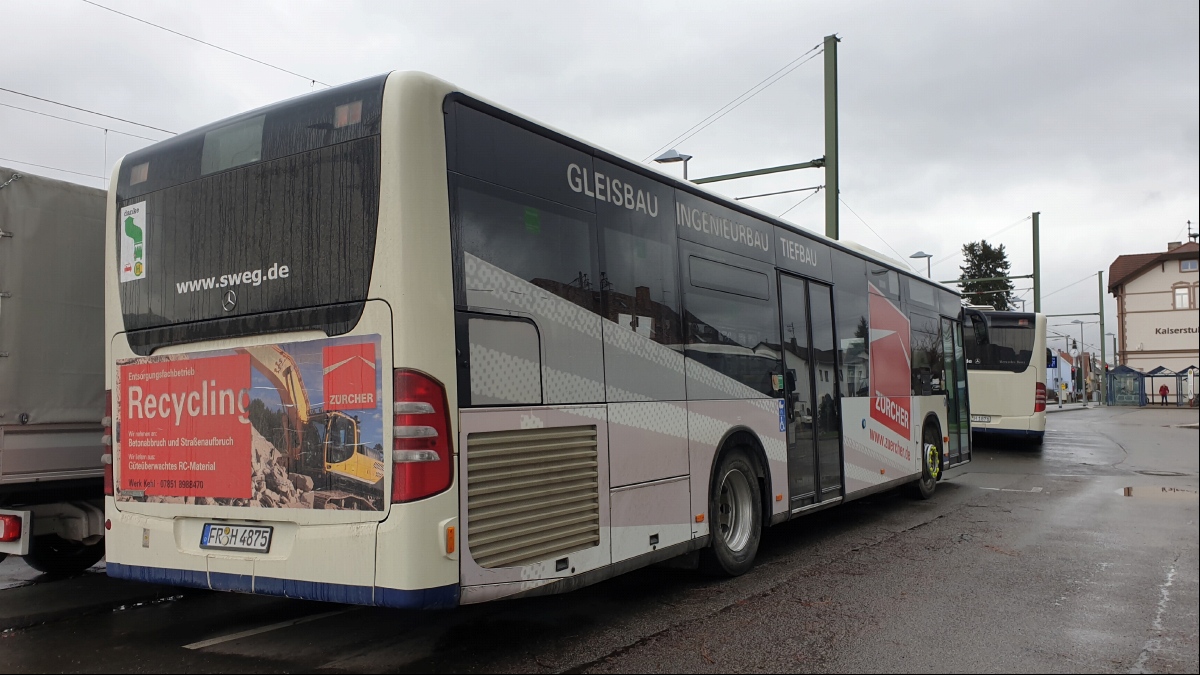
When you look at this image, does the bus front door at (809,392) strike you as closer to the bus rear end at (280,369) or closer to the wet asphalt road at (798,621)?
the wet asphalt road at (798,621)

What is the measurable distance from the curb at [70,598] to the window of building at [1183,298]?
6.91 m

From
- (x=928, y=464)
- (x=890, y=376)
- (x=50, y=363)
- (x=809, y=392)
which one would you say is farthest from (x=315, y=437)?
(x=928, y=464)

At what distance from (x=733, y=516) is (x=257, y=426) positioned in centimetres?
405

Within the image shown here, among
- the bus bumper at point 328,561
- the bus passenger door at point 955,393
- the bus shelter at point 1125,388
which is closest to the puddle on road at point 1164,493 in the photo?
the bus bumper at point 328,561

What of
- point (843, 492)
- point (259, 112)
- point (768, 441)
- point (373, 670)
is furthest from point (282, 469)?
point (843, 492)

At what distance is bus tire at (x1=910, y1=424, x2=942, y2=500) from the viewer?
12.0 meters

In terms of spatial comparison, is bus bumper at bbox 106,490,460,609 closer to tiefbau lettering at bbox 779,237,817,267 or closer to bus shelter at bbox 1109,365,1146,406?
tiefbau lettering at bbox 779,237,817,267

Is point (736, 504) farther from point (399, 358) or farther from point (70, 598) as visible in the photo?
point (70, 598)

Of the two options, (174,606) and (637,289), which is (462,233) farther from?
(174,606)

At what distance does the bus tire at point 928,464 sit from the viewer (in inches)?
473

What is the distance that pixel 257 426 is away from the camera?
196 inches

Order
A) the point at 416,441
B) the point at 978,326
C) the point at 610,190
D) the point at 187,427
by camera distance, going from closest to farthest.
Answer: the point at 416,441, the point at 187,427, the point at 610,190, the point at 978,326

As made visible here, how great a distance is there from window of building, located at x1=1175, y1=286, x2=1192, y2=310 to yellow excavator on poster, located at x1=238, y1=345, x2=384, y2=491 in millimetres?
3524

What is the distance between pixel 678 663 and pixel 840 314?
566cm
